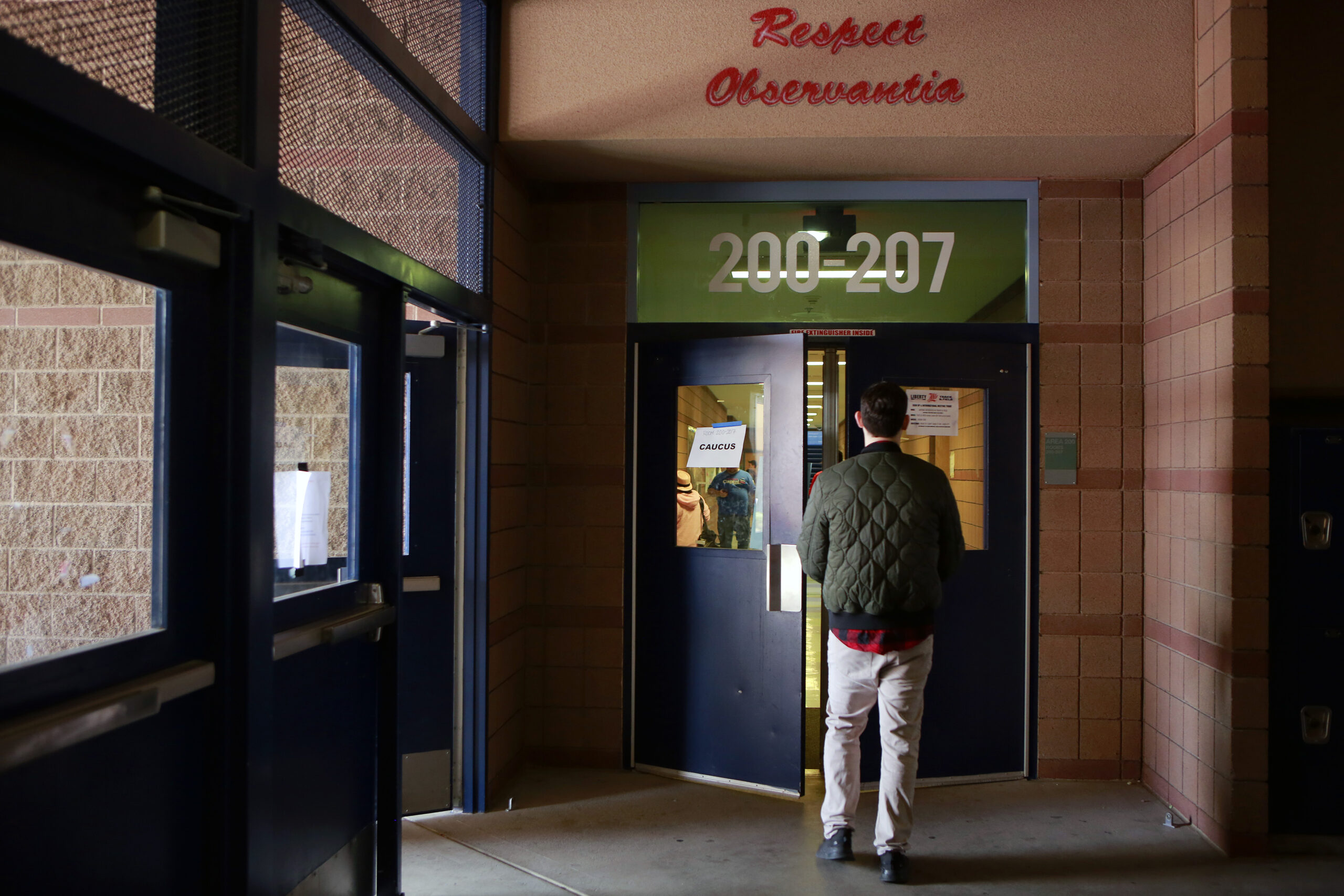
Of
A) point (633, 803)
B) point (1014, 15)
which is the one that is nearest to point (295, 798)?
point (633, 803)

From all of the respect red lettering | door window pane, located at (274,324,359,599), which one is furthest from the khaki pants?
the respect red lettering

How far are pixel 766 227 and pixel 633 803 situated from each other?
258cm

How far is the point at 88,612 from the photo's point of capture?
1.74 meters

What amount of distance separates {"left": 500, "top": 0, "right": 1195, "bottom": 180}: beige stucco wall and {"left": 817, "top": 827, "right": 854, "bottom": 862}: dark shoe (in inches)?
104

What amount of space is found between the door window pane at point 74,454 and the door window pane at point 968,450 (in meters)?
3.06

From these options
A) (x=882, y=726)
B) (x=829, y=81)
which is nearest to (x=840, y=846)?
(x=882, y=726)

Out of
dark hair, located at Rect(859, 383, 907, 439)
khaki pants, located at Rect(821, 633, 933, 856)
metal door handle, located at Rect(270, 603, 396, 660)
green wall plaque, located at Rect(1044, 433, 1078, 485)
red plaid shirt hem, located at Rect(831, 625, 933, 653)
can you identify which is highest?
dark hair, located at Rect(859, 383, 907, 439)

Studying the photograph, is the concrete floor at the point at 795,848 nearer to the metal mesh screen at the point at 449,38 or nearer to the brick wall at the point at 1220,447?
the brick wall at the point at 1220,447

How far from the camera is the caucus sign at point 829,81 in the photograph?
369 centimetres

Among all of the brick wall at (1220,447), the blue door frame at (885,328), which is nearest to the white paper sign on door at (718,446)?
the blue door frame at (885,328)

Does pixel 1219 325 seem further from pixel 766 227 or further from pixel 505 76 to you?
pixel 505 76

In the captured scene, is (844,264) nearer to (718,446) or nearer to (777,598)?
(718,446)

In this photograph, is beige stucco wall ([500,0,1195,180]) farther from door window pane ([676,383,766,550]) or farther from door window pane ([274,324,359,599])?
door window pane ([274,324,359,599])

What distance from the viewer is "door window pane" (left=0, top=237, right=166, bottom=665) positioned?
5.15 ft
